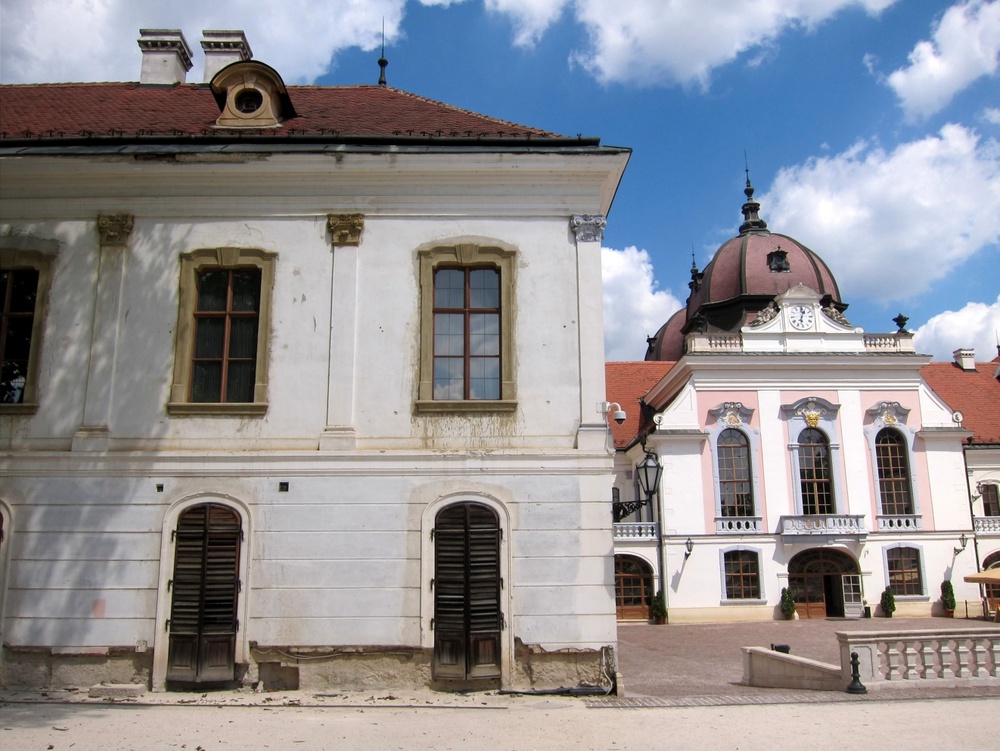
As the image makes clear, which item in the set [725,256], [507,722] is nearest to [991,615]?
[725,256]

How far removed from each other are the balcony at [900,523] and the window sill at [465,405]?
23.8 m

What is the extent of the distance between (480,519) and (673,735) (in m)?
3.83

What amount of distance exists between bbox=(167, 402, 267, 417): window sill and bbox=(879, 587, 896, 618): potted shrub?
84.2 ft

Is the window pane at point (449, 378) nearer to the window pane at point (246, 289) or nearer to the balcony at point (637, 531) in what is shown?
the window pane at point (246, 289)

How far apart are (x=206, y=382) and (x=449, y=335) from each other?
3.62 m

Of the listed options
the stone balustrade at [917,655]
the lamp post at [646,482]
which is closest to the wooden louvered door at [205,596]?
the lamp post at [646,482]

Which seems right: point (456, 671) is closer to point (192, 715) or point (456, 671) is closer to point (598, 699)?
point (598, 699)

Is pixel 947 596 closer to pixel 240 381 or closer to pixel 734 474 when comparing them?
pixel 734 474

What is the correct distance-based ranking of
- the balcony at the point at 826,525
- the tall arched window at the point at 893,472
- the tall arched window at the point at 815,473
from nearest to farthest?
the balcony at the point at 826,525 < the tall arched window at the point at 815,473 < the tall arched window at the point at 893,472

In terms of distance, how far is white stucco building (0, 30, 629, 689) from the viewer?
432 inches

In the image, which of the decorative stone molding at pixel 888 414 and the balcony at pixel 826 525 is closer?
the balcony at pixel 826 525

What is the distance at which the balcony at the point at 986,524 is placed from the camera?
31.0m

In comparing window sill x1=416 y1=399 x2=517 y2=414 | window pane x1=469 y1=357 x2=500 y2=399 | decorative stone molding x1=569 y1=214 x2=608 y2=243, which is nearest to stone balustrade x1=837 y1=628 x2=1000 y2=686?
window sill x1=416 y1=399 x2=517 y2=414

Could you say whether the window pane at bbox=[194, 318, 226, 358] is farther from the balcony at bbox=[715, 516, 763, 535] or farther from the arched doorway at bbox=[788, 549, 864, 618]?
the arched doorway at bbox=[788, 549, 864, 618]
